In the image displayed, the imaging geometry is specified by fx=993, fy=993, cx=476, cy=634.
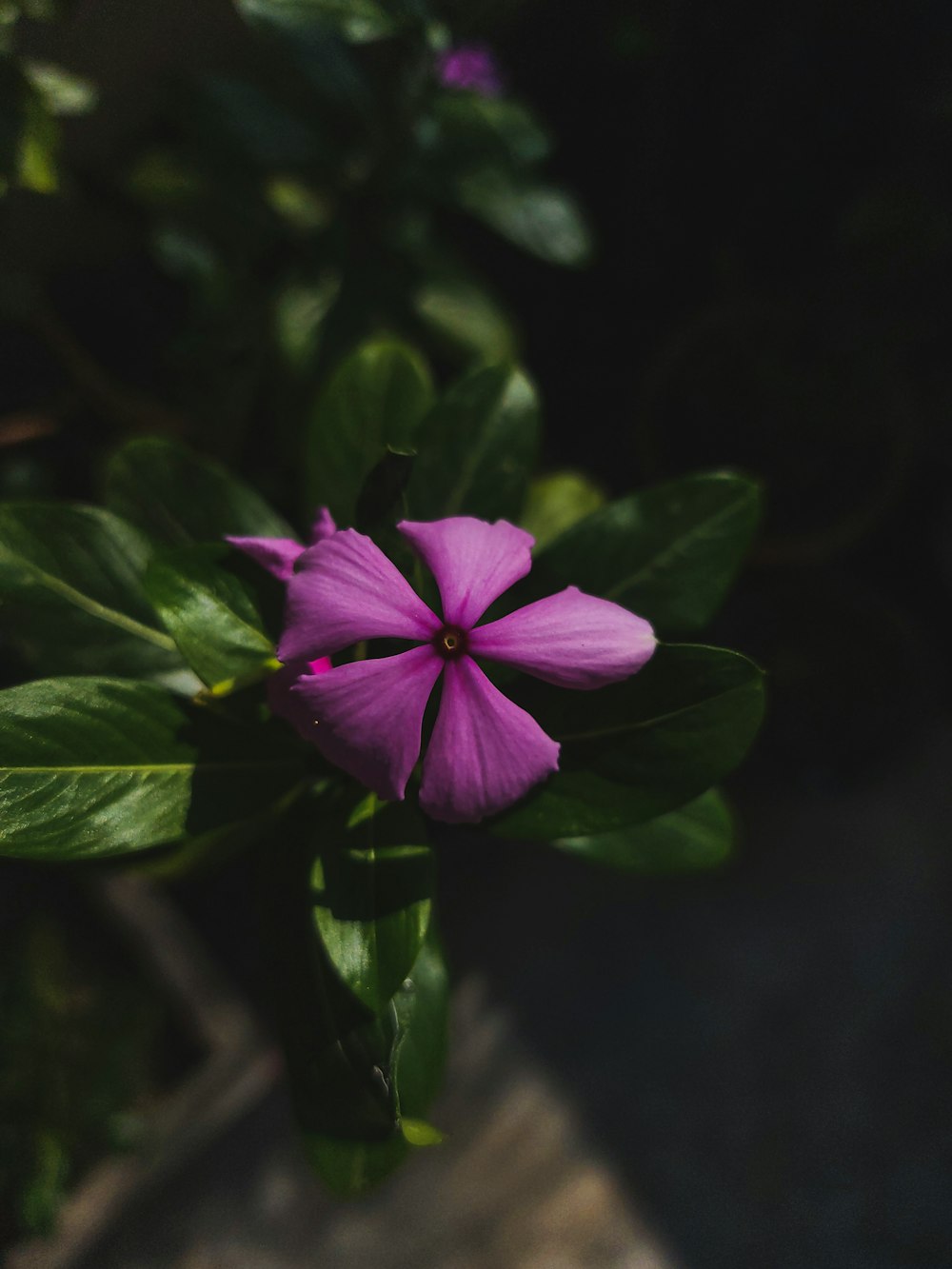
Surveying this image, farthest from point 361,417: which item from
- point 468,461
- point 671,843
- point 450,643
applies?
point 671,843

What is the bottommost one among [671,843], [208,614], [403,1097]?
[403,1097]

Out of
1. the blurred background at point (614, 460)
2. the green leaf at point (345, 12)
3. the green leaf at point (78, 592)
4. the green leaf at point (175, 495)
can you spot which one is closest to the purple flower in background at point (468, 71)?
the blurred background at point (614, 460)

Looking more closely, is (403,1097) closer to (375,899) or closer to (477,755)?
(375,899)

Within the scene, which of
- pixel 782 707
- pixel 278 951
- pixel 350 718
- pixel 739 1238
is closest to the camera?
pixel 350 718

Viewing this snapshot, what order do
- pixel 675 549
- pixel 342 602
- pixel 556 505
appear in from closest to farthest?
pixel 342 602 < pixel 675 549 < pixel 556 505

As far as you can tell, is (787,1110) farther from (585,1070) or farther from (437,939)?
(437,939)

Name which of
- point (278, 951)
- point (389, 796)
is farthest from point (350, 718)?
point (278, 951)

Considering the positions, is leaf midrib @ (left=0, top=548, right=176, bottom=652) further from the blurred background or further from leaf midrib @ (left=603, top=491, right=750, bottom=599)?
the blurred background
